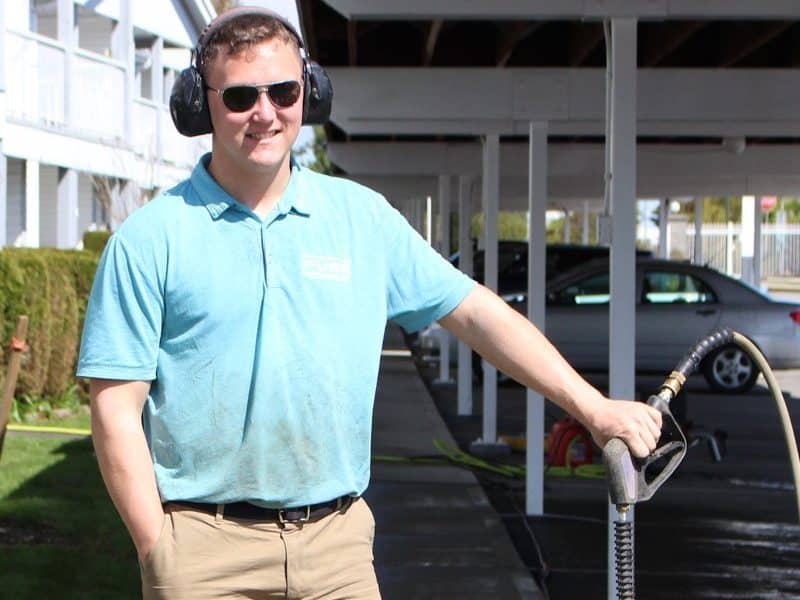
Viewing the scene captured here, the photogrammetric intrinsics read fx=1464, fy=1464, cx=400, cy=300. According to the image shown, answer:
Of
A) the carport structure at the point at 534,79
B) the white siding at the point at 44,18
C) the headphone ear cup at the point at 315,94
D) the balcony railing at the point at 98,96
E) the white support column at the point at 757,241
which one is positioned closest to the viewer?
the headphone ear cup at the point at 315,94

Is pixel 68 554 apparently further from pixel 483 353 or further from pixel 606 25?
pixel 483 353

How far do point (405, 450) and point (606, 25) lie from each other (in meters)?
6.10

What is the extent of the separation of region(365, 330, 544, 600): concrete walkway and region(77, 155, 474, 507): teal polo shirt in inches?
155

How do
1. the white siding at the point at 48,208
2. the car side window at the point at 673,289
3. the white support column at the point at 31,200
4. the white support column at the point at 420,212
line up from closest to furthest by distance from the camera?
the car side window at the point at 673,289, the white support column at the point at 31,200, the white siding at the point at 48,208, the white support column at the point at 420,212

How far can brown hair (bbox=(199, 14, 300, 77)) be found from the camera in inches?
122

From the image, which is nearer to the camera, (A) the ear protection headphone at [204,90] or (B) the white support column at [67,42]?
(A) the ear protection headphone at [204,90]

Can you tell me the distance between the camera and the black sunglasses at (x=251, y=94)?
10.1ft

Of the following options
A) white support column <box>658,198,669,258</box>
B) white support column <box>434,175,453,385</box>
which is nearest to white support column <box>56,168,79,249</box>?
white support column <box>434,175,453,385</box>

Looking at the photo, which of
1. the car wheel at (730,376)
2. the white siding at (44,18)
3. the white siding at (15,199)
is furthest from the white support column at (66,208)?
the car wheel at (730,376)

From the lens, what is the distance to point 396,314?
10.9ft

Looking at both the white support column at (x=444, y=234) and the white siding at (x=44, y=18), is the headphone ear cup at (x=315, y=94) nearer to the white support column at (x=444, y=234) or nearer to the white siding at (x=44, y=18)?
the white support column at (x=444, y=234)

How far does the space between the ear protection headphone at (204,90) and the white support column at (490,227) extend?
817 centimetres

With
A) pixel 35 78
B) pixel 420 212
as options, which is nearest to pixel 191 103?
pixel 35 78

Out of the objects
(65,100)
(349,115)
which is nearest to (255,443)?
(349,115)
